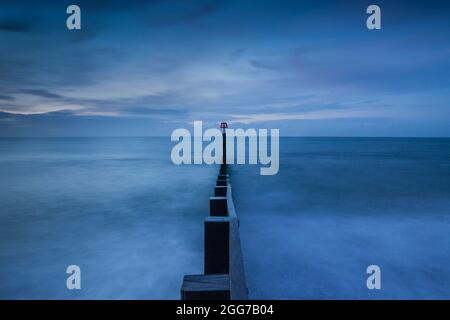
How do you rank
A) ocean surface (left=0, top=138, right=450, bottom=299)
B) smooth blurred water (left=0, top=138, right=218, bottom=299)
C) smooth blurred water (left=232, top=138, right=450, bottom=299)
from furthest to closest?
smooth blurred water (left=0, top=138, right=218, bottom=299)
ocean surface (left=0, top=138, right=450, bottom=299)
smooth blurred water (left=232, top=138, right=450, bottom=299)

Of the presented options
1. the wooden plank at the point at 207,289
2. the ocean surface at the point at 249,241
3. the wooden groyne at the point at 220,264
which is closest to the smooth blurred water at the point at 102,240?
the ocean surface at the point at 249,241

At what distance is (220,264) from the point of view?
111 inches

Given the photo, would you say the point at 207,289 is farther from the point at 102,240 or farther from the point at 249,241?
the point at 102,240

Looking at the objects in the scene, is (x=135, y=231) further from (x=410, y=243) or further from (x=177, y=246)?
(x=410, y=243)

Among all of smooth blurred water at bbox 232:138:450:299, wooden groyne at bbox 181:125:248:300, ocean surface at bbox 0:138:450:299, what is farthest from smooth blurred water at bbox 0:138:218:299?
wooden groyne at bbox 181:125:248:300

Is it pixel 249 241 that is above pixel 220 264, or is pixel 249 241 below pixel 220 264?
below

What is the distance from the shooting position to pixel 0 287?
5750 mm

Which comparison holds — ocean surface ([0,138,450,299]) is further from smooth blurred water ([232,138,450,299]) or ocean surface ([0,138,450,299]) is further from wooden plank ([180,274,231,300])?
wooden plank ([180,274,231,300])

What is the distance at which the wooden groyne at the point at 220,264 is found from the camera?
1945 millimetres

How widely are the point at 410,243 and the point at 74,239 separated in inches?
324

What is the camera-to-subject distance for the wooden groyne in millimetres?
1945

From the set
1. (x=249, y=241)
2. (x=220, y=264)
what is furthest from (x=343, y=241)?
(x=220, y=264)

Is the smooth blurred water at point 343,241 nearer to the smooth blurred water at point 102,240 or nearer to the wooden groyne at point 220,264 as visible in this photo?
the smooth blurred water at point 102,240
